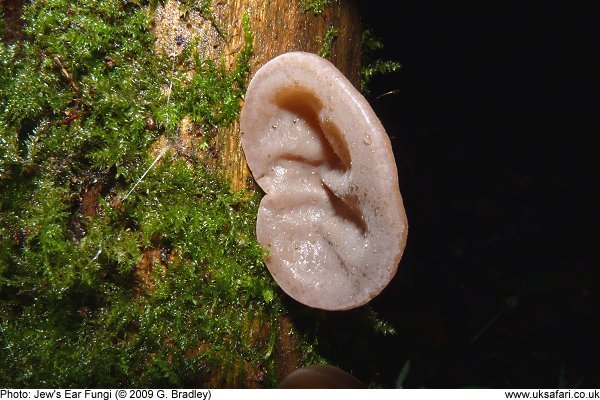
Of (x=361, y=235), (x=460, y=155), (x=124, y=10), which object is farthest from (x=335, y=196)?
(x=460, y=155)

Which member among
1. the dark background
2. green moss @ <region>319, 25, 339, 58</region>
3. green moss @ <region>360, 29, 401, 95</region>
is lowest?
the dark background

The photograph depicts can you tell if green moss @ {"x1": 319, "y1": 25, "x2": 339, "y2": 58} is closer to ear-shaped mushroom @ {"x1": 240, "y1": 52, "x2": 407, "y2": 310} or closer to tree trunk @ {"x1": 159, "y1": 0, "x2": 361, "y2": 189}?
tree trunk @ {"x1": 159, "y1": 0, "x2": 361, "y2": 189}

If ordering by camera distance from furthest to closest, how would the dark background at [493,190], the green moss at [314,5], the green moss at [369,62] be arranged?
1. the dark background at [493,190]
2. the green moss at [369,62]
3. the green moss at [314,5]

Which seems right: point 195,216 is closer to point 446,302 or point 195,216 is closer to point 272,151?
point 272,151

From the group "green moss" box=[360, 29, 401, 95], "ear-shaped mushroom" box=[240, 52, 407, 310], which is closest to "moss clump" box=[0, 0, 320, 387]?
"ear-shaped mushroom" box=[240, 52, 407, 310]

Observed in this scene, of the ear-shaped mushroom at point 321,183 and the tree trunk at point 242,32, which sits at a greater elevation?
the tree trunk at point 242,32
